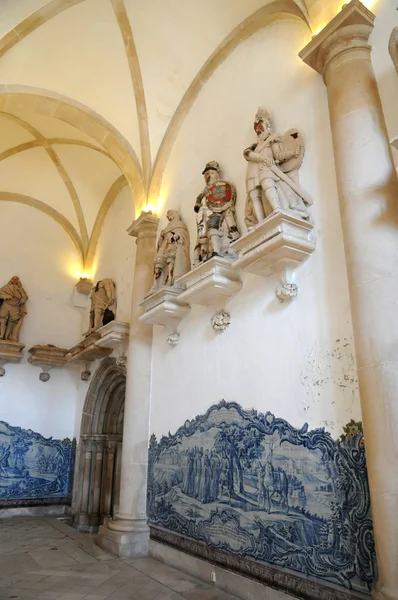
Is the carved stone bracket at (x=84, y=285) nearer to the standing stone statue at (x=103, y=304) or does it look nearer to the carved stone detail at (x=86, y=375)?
the standing stone statue at (x=103, y=304)

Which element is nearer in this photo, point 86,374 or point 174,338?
point 174,338

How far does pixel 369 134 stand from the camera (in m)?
3.77

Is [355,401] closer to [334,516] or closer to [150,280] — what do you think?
[334,516]

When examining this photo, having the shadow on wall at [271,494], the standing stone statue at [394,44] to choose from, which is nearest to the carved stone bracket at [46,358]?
the shadow on wall at [271,494]

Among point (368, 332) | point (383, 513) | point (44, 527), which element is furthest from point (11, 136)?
point (383, 513)

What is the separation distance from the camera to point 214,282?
493 centimetres

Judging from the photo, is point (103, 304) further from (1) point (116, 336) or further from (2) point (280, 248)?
(2) point (280, 248)

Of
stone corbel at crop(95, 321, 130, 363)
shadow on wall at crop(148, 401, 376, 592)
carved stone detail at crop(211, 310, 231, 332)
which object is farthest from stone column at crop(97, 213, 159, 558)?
carved stone detail at crop(211, 310, 231, 332)

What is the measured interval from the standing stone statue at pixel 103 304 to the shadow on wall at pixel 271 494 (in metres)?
3.50

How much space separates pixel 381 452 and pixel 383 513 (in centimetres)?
38

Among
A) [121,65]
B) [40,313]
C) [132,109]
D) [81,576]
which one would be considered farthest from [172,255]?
[40,313]

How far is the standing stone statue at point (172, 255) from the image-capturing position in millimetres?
6156

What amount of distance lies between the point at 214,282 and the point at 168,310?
1.06m

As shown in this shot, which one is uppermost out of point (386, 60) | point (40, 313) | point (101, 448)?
point (386, 60)
